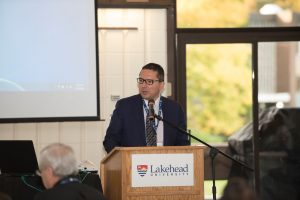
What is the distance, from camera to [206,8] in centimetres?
694

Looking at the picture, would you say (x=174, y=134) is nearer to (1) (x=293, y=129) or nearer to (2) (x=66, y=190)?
(2) (x=66, y=190)

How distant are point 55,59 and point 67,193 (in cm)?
351

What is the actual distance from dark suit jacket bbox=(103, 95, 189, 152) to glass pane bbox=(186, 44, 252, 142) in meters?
2.70

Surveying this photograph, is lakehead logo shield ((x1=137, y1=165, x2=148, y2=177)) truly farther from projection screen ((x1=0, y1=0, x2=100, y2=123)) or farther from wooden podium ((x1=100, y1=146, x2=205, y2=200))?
projection screen ((x1=0, y1=0, x2=100, y2=123))

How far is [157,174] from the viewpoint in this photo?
4.20 metres

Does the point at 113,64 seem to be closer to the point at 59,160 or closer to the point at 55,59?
the point at 55,59

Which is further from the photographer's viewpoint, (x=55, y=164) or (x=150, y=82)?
(x=150, y=82)

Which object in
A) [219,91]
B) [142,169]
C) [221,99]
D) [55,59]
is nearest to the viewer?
[142,169]

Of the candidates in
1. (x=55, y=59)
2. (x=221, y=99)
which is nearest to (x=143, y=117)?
(x=55, y=59)

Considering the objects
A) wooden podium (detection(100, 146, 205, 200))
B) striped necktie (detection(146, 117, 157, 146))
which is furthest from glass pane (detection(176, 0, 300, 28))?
wooden podium (detection(100, 146, 205, 200))

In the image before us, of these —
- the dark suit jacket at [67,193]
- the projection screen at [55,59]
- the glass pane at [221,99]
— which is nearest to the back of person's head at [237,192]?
the dark suit jacket at [67,193]

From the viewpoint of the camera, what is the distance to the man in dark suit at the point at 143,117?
4.83 metres

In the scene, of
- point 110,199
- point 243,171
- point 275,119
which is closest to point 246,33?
point 275,119

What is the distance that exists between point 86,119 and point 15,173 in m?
1.69
